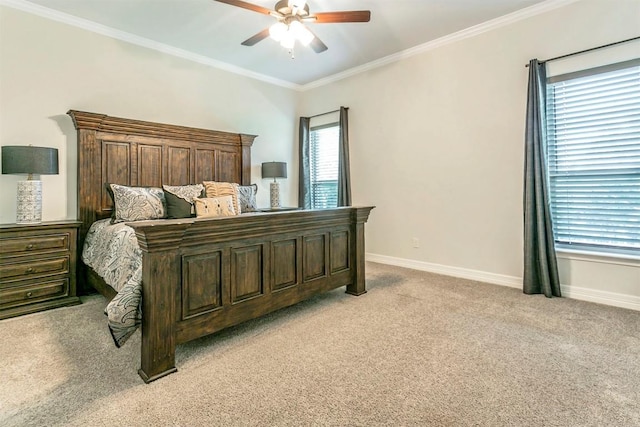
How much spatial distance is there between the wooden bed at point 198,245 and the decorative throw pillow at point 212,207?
79 cm

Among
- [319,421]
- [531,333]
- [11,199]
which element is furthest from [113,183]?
[531,333]

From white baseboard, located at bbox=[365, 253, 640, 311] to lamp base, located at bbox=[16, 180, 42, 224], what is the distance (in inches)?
151

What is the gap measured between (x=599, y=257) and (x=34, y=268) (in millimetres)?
4983

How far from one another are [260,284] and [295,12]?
2.10m

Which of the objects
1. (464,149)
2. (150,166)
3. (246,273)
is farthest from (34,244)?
(464,149)

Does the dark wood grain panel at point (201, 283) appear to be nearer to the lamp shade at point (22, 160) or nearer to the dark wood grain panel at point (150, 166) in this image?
the lamp shade at point (22, 160)

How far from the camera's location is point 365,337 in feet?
7.38

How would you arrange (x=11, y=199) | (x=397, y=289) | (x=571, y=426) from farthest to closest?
(x=397, y=289)
(x=11, y=199)
(x=571, y=426)

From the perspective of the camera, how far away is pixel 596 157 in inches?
116

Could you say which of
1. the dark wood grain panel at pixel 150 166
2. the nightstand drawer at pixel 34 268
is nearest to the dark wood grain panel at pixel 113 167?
the dark wood grain panel at pixel 150 166

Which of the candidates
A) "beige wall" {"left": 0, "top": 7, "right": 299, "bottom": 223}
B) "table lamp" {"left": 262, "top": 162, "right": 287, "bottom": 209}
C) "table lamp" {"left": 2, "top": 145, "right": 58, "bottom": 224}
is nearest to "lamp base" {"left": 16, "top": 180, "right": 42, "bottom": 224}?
"table lamp" {"left": 2, "top": 145, "right": 58, "bottom": 224}

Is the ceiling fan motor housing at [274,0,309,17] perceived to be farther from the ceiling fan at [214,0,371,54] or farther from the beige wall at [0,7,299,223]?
the beige wall at [0,7,299,223]

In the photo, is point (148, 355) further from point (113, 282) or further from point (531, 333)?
point (531, 333)

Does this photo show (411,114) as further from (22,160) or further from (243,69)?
(22,160)
